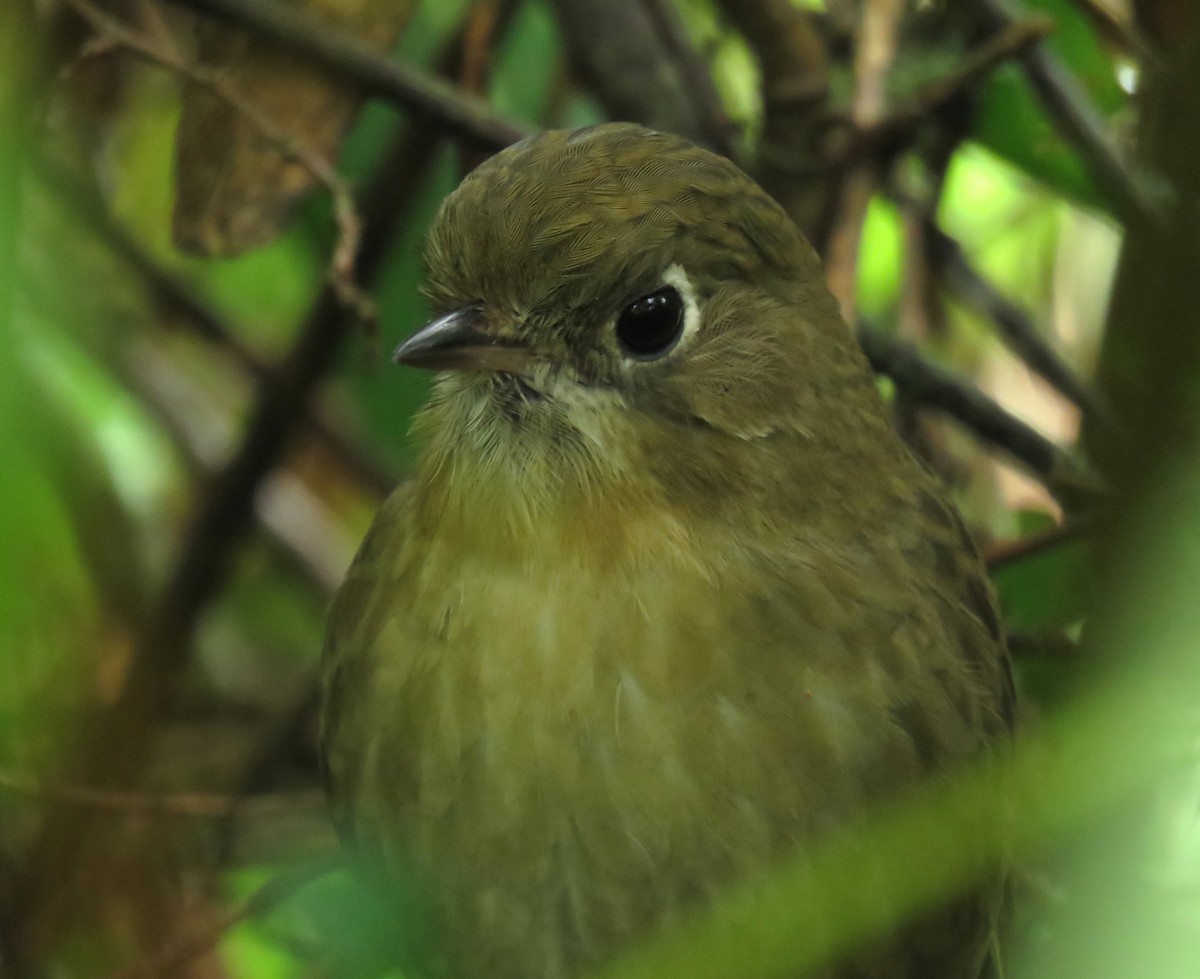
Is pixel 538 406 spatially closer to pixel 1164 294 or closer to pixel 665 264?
pixel 665 264

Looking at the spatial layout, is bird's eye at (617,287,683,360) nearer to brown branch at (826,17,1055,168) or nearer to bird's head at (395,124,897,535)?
bird's head at (395,124,897,535)

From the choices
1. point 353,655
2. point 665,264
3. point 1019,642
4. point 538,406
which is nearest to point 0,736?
point 353,655

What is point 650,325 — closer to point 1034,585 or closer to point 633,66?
point 1034,585

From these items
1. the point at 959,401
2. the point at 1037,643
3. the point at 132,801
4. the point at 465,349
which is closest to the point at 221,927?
the point at 132,801

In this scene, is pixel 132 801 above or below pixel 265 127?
below

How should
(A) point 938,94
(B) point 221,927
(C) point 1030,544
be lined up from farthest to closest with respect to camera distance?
1. (A) point 938,94
2. (C) point 1030,544
3. (B) point 221,927

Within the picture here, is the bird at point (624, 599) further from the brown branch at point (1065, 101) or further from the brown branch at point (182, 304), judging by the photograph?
the brown branch at point (182, 304)
